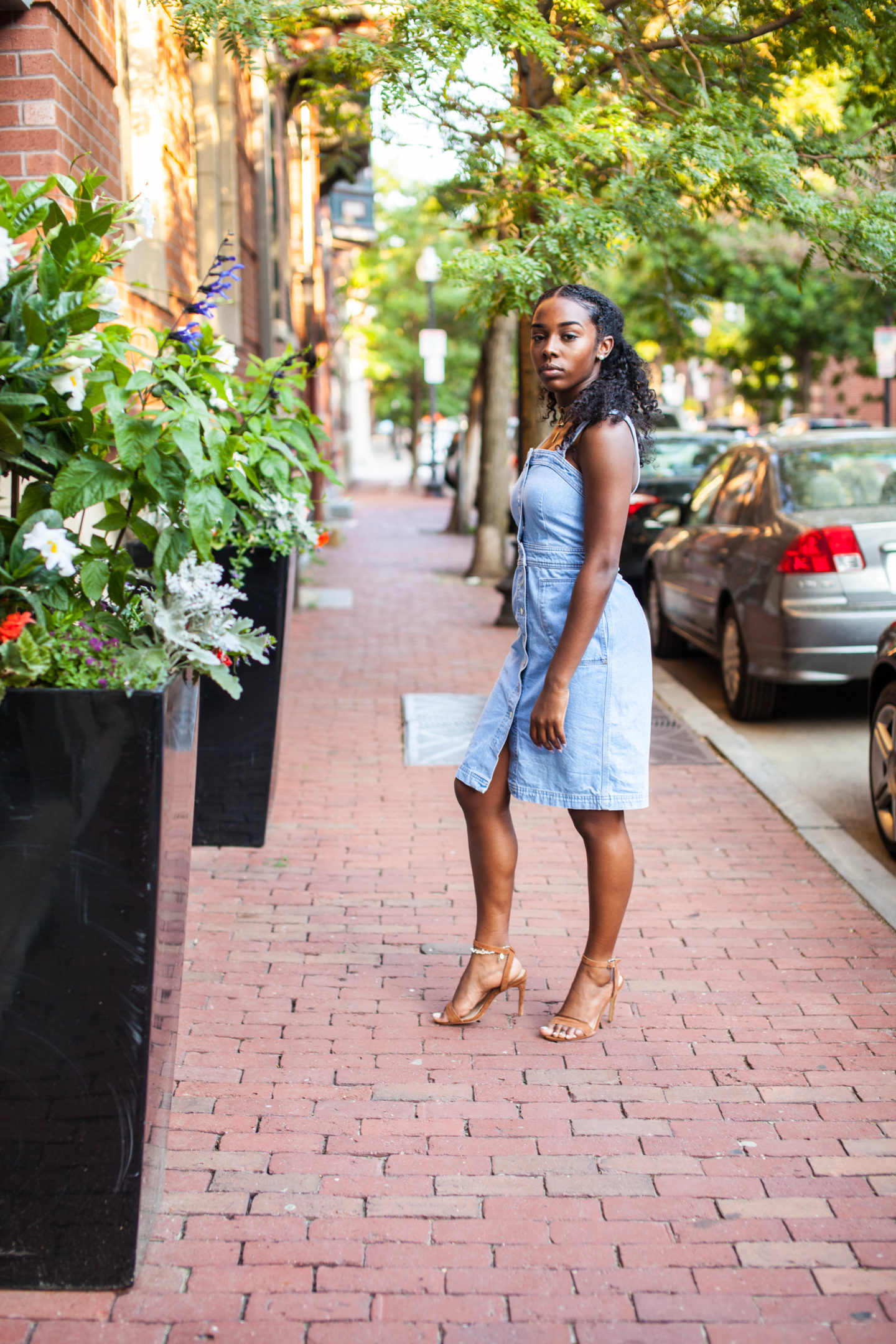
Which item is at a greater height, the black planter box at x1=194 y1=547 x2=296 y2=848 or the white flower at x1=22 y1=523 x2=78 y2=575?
the white flower at x1=22 y1=523 x2=78 y2=575

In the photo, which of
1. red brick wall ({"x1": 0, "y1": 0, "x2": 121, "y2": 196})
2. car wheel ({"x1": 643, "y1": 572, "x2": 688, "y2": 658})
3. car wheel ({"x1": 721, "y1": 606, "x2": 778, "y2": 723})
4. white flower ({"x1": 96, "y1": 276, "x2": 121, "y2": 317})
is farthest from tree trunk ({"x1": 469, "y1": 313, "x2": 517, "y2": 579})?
white flower ({"x1": 96, "y1": 276, "x2": 121, "y2": 317})

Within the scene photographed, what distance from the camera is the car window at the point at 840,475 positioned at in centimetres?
794

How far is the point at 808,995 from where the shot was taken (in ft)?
13.6

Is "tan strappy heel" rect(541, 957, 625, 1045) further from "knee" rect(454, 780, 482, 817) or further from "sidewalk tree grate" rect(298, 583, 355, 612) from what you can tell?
"sidewalk tree grate" rect(298, 583, 355, 612)

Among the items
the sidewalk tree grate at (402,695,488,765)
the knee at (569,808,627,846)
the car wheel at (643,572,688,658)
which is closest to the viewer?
the knee at (569,808,627,846)

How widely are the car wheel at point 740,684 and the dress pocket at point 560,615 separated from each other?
472 centimetres

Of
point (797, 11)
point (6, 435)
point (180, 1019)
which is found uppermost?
point (797, 11)

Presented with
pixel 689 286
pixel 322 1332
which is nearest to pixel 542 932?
pixel 322 1332

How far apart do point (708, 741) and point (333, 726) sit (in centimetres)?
221

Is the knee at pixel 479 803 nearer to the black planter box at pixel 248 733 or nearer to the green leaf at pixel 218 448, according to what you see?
the green leaf at pixel 218 448

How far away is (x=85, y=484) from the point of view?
2713 millimetres

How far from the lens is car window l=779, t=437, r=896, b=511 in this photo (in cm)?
794

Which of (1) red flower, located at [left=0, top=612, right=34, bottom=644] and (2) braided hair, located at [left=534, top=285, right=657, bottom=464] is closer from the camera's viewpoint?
(1) red flower, located at [left=0, top=612, right=34, bottom=644]

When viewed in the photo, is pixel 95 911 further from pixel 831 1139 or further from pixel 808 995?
pixel 808 995
